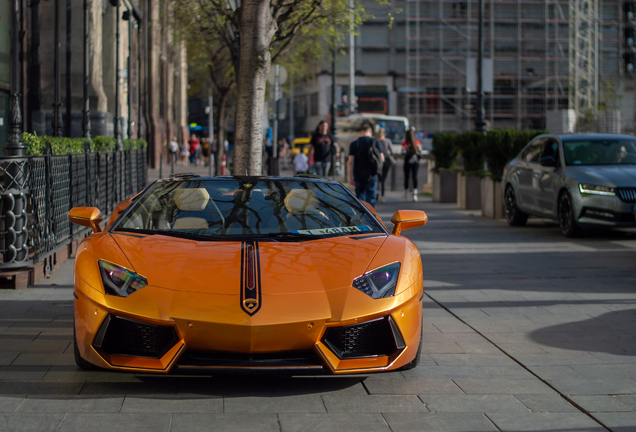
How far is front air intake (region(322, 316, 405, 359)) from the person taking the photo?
14.8 ft

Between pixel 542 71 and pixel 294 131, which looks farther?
pixel 294 131

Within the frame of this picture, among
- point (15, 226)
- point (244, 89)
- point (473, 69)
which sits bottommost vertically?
point (15, 226)

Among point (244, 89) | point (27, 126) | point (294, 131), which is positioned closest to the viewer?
point (244, 89)

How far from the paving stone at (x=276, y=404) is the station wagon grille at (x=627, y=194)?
28.8 feet

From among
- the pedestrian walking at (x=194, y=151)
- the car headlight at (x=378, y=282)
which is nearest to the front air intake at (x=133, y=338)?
the car headlight at (x=378, y=282)

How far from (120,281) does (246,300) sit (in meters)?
0.73

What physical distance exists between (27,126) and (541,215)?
43.8 ft

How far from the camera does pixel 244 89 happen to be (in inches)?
483

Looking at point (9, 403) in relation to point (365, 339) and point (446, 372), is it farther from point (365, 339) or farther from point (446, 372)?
point (446, 372)

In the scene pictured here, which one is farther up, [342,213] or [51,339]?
[342,213]

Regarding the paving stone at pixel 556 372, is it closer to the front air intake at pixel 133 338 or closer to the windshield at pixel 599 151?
the front air intake at pixel 133 338

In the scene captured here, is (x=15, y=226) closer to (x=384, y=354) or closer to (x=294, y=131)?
(x=384, y=354)

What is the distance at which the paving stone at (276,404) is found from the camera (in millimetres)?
4352

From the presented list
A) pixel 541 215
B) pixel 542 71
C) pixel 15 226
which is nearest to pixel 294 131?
pixel 542 71
